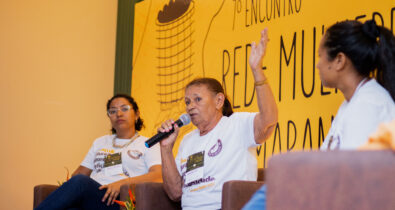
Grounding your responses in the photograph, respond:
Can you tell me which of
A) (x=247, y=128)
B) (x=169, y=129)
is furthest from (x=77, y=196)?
(x=247, y=128)

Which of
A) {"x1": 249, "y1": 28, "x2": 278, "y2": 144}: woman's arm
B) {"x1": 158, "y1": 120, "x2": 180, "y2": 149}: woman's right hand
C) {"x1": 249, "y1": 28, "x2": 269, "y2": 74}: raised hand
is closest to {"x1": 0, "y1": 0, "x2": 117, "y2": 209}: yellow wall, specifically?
{"x1": 158, "y1": 120, "x2": 180, "y2": 149}: woman's right hand

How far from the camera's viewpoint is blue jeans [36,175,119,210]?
3.00 metres

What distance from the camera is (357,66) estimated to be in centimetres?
172

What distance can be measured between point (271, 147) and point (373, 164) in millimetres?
2631

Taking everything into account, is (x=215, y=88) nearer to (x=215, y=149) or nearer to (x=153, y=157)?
(x=215, y=149)

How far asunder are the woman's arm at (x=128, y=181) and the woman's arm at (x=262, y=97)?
1.08 meters

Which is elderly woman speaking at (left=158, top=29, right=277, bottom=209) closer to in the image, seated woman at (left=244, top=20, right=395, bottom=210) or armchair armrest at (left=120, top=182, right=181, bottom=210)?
armchair armrest at (left=120, top=182, right=181, bottom=210)

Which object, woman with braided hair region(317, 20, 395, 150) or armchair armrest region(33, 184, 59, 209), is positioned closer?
woman with braided hair region(317, 20, 395, 150)

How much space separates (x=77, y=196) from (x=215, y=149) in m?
1.03

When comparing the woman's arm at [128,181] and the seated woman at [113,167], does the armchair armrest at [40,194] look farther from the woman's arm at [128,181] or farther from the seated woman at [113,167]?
the woman's arm at [128,181]

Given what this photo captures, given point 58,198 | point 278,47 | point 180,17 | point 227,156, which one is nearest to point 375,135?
point 227,156

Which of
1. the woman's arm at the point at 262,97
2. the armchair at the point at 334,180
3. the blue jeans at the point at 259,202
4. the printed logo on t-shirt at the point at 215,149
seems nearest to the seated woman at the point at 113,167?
the printed logo on t-shirt at the point at 215,149

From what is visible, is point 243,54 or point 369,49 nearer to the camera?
point 369,49

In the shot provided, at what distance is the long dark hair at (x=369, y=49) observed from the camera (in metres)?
1.68
